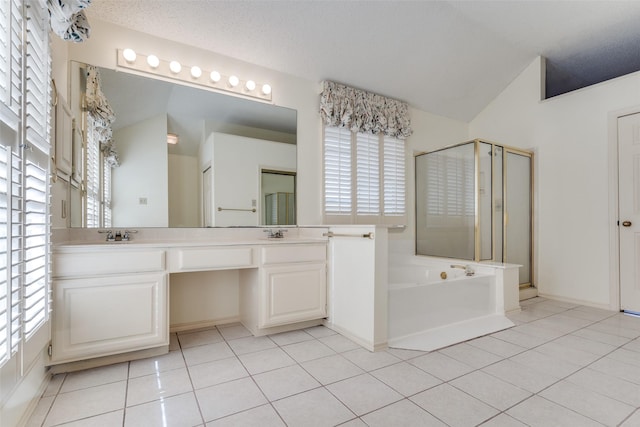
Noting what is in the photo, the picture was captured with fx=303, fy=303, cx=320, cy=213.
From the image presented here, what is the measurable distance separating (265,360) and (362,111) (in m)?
2.59

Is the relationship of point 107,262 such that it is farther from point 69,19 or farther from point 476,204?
point 476,204

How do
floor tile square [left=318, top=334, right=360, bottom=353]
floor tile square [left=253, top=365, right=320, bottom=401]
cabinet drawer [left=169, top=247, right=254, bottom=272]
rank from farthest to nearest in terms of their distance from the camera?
1. floor tile square [left=318, top=334, right=360, bottom=353]
2. cabinet drawer [left=169, top=247, right=254, bottom=272]
3. floor tile square [left=253, top=365, right=320, bottom=401]

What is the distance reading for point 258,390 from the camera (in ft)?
5.24

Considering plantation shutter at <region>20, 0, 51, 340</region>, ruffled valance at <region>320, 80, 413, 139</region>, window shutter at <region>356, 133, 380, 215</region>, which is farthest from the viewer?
window shutter at <region>356, 133, 380, 215</region>

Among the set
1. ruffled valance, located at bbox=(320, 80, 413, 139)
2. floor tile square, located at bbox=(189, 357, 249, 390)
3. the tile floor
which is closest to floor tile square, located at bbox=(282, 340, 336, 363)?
the tile floor

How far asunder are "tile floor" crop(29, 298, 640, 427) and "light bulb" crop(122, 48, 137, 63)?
2.14 m

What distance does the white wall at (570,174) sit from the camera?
315cm

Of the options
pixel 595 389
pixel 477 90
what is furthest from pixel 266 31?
pixel 595 389

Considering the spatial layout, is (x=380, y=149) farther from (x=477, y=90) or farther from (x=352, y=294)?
(x=352, y=294)

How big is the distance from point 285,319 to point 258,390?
766mm

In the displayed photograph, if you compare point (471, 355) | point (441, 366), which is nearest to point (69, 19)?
point (441, 366)

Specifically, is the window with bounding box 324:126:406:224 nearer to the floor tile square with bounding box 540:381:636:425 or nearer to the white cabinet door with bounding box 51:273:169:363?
the white cabinet door with bounding box 51:273:169:363

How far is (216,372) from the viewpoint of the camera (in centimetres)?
179

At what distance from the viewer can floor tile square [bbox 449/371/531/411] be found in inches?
58.8
